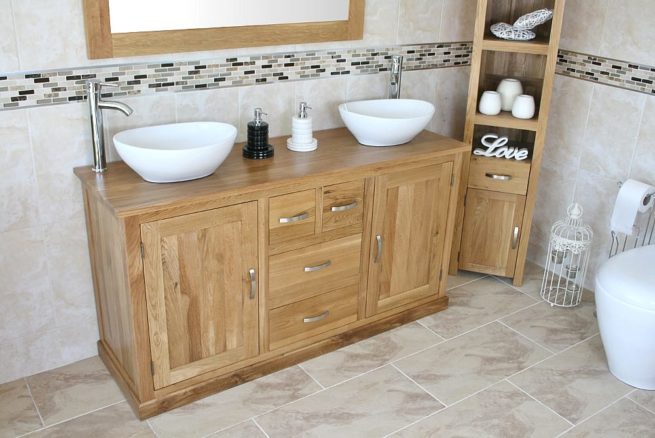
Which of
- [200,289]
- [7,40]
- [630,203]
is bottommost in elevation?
[200,289]

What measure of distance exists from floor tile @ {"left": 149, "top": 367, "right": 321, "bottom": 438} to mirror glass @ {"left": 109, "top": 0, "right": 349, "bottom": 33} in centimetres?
129

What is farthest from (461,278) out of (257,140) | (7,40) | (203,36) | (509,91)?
(7,40)

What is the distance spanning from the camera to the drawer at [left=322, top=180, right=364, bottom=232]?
2393mm

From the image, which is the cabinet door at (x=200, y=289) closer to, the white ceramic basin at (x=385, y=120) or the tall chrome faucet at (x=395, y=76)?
the white ceramic basin at (x=385, y=120)

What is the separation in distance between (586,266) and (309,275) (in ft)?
4.64

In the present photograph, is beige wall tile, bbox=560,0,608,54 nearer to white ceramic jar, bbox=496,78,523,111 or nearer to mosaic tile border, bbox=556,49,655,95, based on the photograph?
mosaic tile border, bbox=556,49,655,95

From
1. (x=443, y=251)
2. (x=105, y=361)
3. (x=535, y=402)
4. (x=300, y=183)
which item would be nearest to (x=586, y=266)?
(x=443, y=251)

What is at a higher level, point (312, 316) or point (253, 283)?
point (253, 283)

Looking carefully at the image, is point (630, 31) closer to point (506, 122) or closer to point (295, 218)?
point (506, 122)

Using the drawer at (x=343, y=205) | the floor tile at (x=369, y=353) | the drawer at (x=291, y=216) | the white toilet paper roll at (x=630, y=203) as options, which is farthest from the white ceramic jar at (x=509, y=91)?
the drawer at (x=291, y=216)

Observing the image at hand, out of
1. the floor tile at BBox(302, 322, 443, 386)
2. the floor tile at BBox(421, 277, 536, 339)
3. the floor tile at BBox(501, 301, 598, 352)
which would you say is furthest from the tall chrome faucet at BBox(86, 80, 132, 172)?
the floor tile at BBox(501, 301, 598, 352)

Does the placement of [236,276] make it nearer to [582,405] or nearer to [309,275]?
[309,275]

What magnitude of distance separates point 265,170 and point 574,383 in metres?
1.39

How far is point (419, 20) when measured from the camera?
2.93 meters
